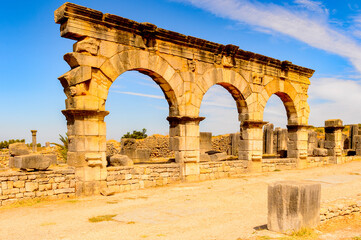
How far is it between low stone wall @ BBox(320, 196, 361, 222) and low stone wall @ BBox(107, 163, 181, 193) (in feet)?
17.0

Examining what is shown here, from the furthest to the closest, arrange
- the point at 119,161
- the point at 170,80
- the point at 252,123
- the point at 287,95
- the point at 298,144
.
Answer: the point at 298,144
the point at 287,95
the point at 252,123
the point at 170,80
the point at 119,161

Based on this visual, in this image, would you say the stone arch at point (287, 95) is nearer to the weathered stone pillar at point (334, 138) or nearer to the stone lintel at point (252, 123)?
the stone lintel at point (252, 123)

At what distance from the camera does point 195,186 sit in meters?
9.91

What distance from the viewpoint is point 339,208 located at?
5.85 metres

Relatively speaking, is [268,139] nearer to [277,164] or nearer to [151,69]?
[277,164]

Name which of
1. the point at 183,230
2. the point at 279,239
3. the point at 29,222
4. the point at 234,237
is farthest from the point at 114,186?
the point at 279,239

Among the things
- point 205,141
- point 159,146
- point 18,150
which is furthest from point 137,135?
point 18,150

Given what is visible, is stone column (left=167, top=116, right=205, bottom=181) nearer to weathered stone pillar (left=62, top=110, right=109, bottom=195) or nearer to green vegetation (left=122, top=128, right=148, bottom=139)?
weathered stone pillar (left=62, top=110, right=109, bottom=195)

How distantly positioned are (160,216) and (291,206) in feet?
8.08

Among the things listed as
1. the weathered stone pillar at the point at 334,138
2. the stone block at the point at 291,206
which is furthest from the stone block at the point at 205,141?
the stone block at the point at 291,206

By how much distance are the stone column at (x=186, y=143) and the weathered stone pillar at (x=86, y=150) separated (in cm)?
274

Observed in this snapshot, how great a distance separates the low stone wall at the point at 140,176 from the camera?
9016mm

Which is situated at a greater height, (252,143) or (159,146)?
(252,143)

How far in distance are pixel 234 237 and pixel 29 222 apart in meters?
3.61
